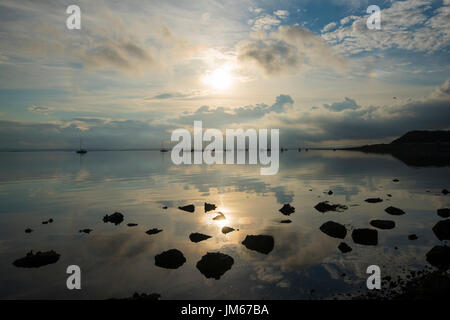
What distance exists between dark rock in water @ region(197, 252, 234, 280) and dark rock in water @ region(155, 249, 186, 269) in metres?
1.76

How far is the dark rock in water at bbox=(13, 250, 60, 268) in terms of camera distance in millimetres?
21156

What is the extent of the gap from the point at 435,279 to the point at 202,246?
17.4 m

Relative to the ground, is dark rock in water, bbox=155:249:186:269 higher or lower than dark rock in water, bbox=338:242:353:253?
lower

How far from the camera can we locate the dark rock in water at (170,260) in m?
21.0

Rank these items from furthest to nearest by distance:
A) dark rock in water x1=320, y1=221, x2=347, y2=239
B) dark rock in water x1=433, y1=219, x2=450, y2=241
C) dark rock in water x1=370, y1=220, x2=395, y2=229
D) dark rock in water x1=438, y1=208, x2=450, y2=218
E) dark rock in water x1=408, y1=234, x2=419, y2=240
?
1. dark rock in water x1=438, y1=208, x2=450, y2=218
2. dark rock in water x1=370, y1=220, x2=395, y2=229
3. dark rock in water x1=320, y1=221, x2=347, y2=239
4. dark rock in water x1=433, y1=219, x2=450, y2=241
5. dark rock in water x1=408, y1=234, x2=419, y2=240

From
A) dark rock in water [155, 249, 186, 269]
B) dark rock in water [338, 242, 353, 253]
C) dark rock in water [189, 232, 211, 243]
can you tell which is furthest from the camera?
dark rock in water [189, 232, 211, 243]

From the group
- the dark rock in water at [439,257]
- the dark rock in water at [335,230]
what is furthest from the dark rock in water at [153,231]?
the dark rock in water at [439,257]

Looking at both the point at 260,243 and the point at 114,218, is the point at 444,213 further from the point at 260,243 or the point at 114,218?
the point at 114,218

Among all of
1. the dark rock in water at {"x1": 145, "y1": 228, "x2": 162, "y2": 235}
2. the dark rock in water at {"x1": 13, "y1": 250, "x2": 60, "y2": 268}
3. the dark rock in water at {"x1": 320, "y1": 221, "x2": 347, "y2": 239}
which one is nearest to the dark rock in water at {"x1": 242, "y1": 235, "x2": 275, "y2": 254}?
the dark rock in water at {"x1": 320, "y1": 221, "x2": 347, "y2": 239}

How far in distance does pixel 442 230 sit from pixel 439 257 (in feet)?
27.4

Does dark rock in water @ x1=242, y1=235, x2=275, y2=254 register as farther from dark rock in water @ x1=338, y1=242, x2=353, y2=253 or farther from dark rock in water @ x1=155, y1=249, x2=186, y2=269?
dark rock in water @ x1=155, y1=249, x2=186, y2=269

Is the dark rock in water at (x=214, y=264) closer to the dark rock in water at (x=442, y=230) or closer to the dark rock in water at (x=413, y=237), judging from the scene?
the dark rock in water at (x=413, y=237)

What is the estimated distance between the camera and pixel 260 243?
2391 centimetres
